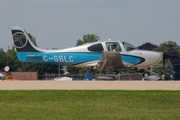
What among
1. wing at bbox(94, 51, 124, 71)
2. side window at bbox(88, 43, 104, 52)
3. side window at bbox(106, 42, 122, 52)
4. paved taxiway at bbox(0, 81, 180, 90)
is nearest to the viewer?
paved taxiway at bbox(0, 81, 180, 90)

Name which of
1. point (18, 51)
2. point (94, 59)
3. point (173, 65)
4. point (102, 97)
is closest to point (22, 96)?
point (102, 97)

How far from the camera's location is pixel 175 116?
20.3ft

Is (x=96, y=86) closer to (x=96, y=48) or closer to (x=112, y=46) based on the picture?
(x=112, y=46)

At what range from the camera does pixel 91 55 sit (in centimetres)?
1822

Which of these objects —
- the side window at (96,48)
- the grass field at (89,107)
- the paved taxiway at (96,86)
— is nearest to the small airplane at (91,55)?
the side window at (96,48)

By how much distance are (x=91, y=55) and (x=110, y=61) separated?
159cm

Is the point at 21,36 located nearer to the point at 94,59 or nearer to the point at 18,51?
the point at 18,51

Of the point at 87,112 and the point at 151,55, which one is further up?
the point at 151,55

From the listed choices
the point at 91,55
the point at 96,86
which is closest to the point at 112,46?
the point at 91,55

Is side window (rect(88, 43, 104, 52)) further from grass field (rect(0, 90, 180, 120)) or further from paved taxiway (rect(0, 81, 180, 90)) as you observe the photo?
grass field (rect(0, 90, 180, 120))

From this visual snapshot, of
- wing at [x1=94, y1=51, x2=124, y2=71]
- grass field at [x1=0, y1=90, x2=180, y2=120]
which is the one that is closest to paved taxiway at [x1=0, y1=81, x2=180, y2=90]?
wing at [x1=94, y1=51, x2=124, y2=71]

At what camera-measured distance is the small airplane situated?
17781 mm

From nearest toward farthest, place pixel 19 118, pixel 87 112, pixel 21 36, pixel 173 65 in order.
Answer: pixel 19 118, pixel 87 112, pixel 21 36, pixel 173 65

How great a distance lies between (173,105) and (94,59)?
431 inches
